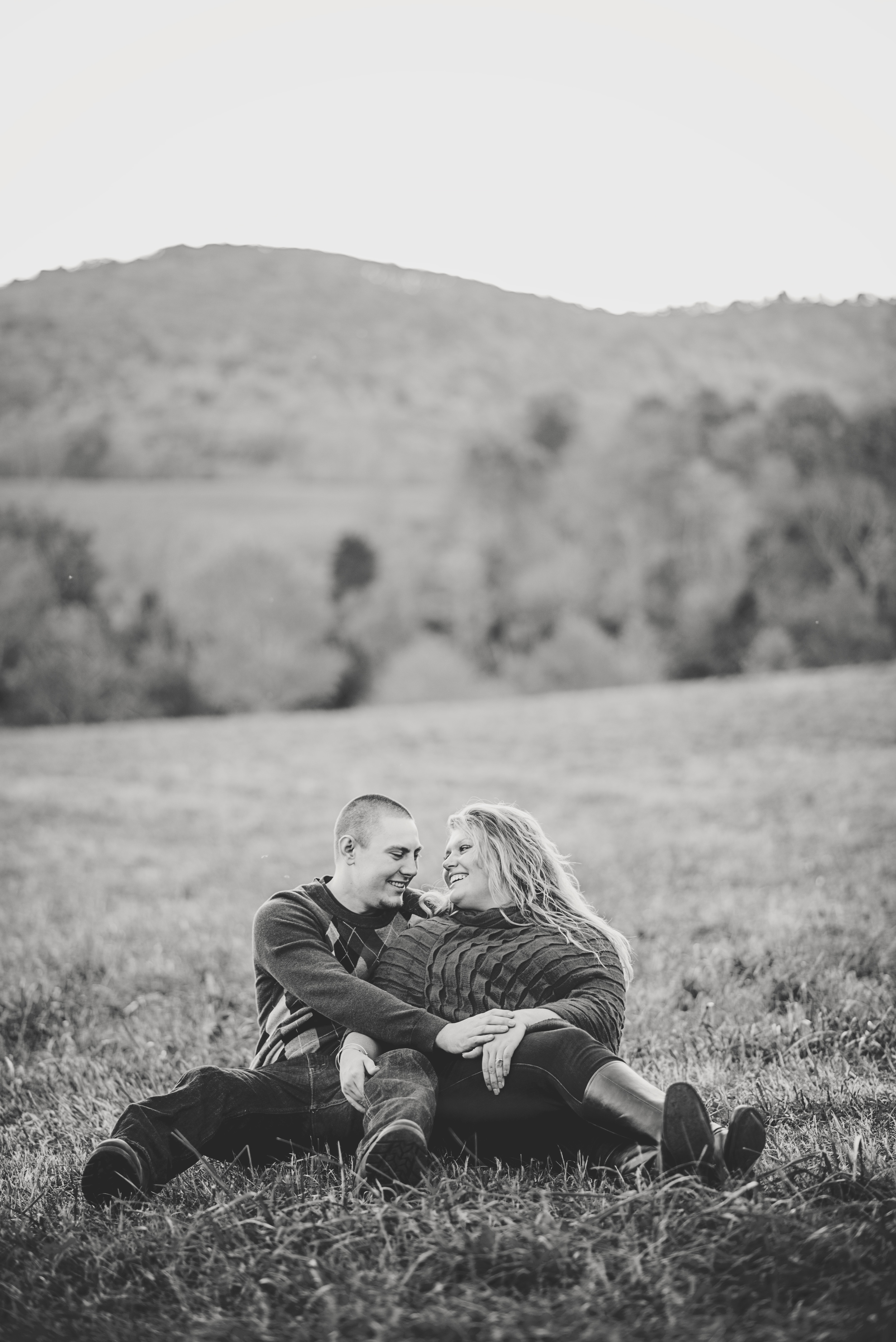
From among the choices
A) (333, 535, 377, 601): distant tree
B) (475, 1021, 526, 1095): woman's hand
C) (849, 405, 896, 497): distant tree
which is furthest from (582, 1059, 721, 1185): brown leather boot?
(333, 535, 377, 601): distant tree

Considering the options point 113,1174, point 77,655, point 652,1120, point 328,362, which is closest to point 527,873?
point 652,1120

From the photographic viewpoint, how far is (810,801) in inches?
547

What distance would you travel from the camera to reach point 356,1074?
12.2 ft

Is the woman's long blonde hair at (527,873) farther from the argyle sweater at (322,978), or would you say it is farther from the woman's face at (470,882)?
the argyle sweater at (322,978)

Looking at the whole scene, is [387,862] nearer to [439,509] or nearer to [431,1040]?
[431,1040]

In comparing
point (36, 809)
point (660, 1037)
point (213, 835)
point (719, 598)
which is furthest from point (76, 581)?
point (660, 1037)

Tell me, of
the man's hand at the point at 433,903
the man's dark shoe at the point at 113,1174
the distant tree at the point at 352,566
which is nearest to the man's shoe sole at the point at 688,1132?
the man's hand at the point at 433,903

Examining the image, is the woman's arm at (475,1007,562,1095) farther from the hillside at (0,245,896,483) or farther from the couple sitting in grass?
the hillside at (0,245,896,483)

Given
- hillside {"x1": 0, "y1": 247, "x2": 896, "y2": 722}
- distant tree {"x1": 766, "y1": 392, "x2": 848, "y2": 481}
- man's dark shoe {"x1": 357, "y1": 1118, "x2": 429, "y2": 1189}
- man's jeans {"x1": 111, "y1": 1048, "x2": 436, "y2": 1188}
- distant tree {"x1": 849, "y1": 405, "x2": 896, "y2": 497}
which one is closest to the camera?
man's dark shoe {"x1": 357, "y1": 1118, "x2": 429, "y2": 1189}

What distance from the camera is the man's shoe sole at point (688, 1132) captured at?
10.4 ft

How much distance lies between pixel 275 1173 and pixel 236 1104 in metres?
0.28

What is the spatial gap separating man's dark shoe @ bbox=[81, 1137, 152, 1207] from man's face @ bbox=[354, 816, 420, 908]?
1290mm

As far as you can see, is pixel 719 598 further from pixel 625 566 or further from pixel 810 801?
pixel 810 801

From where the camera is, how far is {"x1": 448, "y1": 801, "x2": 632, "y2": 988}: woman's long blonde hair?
14.1 feet
